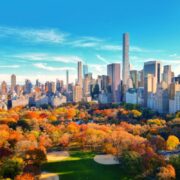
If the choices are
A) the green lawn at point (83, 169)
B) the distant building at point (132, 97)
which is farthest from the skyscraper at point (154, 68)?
the green lawn at point (83, 169)

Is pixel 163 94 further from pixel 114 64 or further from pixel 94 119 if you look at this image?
pixel 114 64

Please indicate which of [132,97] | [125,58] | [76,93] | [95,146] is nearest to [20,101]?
[76,93]

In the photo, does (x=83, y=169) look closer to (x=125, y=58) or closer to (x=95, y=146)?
(x=95, y=146)

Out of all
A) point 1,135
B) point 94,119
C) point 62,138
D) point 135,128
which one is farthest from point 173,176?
point 94,119

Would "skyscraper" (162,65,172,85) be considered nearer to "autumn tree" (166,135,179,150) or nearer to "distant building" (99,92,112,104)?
"distant building" (99,92,112,104)

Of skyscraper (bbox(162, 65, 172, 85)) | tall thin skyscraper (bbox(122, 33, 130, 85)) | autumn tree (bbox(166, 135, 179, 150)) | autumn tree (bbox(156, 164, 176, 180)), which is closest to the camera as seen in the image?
autumn tree (bbox(156, 164, 176, 180))

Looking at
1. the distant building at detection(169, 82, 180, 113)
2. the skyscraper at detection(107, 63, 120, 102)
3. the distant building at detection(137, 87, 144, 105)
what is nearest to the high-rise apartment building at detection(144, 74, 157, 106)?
the distant building at detection(137, 87, 144, 105)
